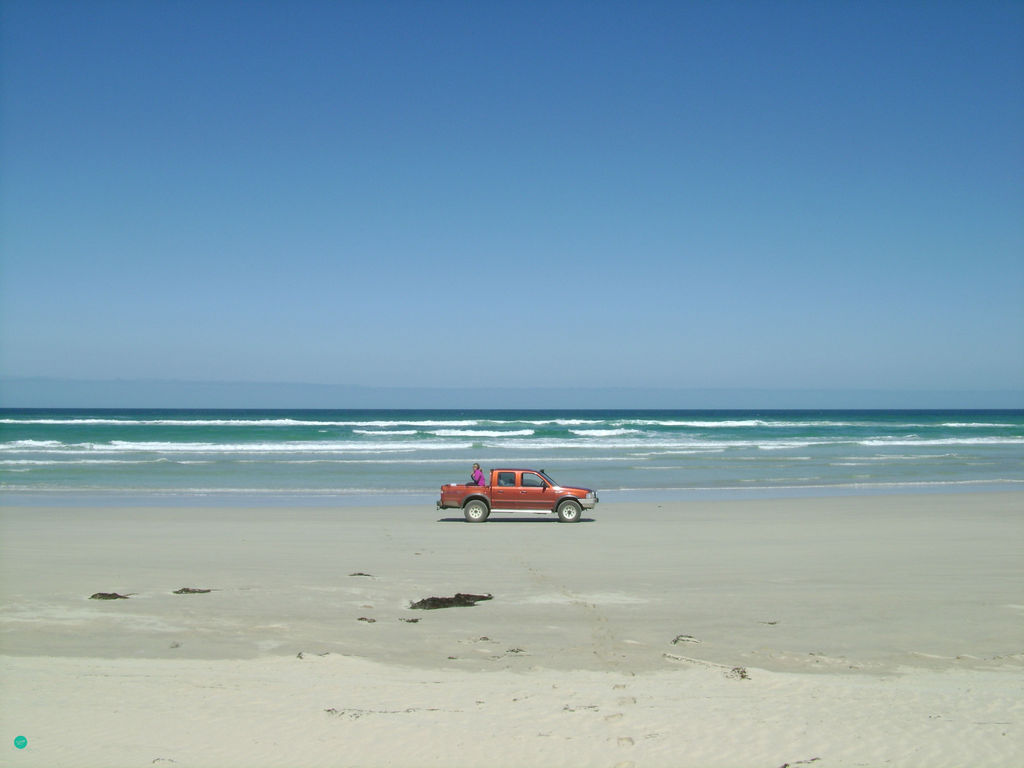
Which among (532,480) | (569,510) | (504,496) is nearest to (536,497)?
(532,480)

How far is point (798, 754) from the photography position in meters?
6.28

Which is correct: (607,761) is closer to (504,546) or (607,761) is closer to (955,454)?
(504,546)

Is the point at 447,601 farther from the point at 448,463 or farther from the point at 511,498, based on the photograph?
the point at 448,463

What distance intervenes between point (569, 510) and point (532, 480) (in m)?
1.45

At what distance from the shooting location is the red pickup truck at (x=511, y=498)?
2219 cm

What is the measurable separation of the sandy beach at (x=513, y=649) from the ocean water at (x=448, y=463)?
440 inches

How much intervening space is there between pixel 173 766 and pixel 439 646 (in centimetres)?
410

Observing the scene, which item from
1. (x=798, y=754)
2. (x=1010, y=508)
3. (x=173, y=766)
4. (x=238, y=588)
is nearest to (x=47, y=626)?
(x=238, y=588)

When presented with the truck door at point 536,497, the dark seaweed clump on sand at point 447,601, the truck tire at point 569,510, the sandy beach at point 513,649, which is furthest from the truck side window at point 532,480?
the dark seaweed clump on sand at point 447,601

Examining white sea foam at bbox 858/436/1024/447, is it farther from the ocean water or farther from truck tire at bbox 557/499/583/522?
truck tire at bbox 557/499/583/522

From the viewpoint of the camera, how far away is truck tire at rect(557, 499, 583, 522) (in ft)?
72.3

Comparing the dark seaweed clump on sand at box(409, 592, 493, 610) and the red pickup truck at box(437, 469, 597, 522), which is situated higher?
the red pickup truck at box(437, 469, 597, 522)

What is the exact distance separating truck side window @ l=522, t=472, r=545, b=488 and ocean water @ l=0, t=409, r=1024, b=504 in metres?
5.46

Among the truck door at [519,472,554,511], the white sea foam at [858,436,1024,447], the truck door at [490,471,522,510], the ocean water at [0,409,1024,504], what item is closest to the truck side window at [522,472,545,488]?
the truck door at [519,472,554,511]
